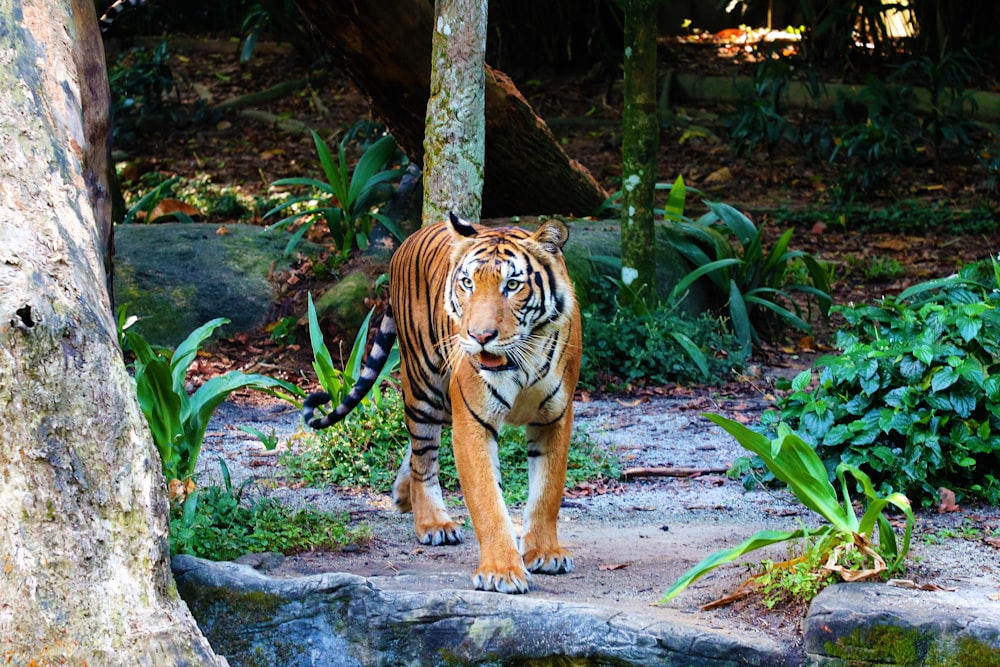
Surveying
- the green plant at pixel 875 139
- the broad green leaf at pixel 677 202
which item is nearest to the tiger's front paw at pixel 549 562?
the broad green leaf at pixel 677 202

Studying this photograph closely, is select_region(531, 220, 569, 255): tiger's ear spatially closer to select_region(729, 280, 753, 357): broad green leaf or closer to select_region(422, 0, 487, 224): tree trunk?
select_region(422, 0, 487, 224): tree trunk

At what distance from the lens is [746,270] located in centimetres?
810

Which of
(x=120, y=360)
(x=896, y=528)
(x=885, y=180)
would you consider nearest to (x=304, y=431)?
(x=120, y=360)

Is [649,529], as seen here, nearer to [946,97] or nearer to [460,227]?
[460,227]

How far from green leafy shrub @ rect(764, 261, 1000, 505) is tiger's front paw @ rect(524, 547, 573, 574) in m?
1.24

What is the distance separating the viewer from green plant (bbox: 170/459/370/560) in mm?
4047

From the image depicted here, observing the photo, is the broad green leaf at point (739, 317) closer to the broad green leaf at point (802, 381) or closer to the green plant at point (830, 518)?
the broad green leaf at point (802, 381)

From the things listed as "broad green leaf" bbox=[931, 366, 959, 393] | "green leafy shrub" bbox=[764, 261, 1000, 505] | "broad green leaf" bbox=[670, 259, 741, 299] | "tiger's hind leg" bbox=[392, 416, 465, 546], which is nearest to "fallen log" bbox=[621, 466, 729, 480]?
"green leafy shrub" bbox=[764, 261, 1000, 505]

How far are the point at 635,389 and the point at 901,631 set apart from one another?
150 inches

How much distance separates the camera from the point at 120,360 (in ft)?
11.1

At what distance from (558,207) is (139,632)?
6.08 meters

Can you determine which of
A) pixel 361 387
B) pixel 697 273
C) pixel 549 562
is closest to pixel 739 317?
pixel 697 273

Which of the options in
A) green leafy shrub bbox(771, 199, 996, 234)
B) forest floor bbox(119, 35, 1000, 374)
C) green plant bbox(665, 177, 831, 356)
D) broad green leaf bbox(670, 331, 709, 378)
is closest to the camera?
broad green leaf bbox(670, 331, 709, 378)

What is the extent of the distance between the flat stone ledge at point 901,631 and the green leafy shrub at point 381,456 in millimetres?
2051
